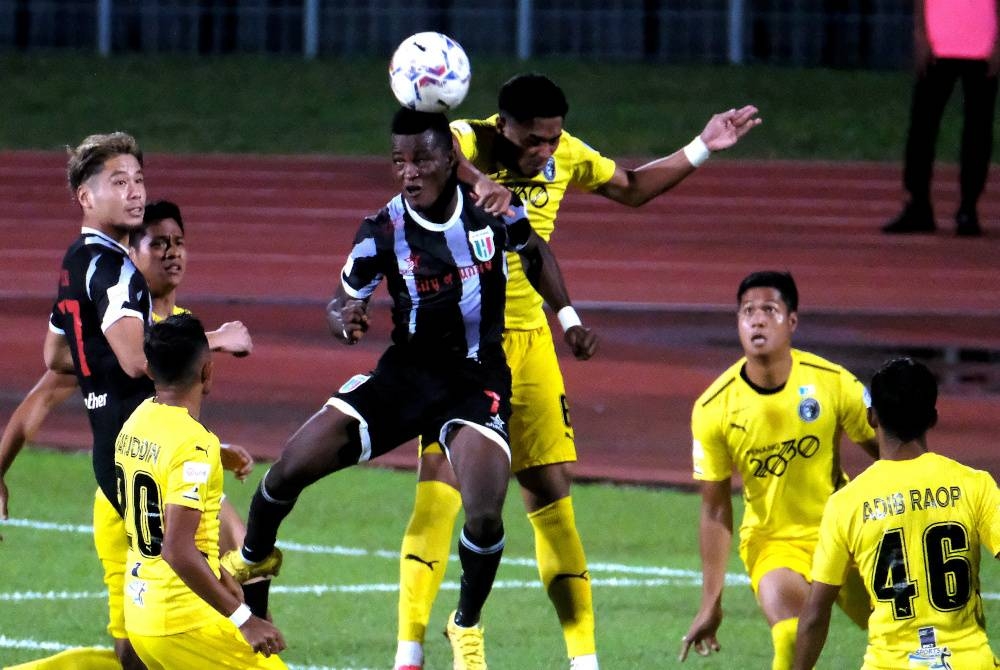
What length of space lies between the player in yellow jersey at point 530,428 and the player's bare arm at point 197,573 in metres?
1.68

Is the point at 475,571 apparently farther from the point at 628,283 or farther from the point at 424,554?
the point at 628,283

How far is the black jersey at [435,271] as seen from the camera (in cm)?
712

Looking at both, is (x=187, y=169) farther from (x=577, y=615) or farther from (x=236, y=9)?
(x=577, y=615)

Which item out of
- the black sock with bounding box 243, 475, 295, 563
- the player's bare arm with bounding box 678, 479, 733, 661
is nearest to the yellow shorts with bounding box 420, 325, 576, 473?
the player's bare arm with bounding box 678, 479, 733, 661

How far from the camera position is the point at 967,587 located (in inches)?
222

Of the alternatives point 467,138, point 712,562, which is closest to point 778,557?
point 712,562

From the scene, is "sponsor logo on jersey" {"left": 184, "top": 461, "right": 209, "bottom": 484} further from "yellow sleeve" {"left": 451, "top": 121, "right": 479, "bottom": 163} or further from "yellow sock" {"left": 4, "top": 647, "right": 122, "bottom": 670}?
"yellow sleeve" {"left": 451, "top": 121, "right": 479, "bottom": 163}

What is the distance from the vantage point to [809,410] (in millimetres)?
7395

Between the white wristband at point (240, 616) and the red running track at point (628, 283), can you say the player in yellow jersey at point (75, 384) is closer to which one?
the white wristband at point (240, 616)

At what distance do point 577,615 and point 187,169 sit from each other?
49.7 ft

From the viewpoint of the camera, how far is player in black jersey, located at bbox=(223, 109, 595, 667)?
6.99 m

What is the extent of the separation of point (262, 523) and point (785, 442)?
2033 millimetres

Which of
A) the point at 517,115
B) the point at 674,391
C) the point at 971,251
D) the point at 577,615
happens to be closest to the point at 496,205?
the point at 517,115

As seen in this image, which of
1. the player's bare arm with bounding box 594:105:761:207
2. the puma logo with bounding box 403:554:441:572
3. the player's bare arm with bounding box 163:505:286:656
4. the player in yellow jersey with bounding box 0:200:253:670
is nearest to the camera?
the player's bare arm with bounding box 163:505:286:656
